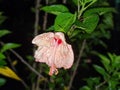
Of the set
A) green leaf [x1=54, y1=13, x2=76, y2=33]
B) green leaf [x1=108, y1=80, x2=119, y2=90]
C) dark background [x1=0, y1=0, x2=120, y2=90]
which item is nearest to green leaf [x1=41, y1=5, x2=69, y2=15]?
green leaf [x1=54, y1=13, x2=76, y2=33]

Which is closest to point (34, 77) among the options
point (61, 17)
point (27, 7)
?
point (61, 17)

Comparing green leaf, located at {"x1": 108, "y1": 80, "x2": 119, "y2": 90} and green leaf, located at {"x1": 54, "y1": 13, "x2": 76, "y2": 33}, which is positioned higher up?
green leaf, located at {"x1": 54, "y1": 13, "x2": 76, "y2": 33}

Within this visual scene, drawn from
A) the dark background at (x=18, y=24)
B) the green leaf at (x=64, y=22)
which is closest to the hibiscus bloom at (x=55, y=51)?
the green leaf at (x=64, y=22)

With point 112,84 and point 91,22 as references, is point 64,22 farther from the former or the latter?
point 112,84

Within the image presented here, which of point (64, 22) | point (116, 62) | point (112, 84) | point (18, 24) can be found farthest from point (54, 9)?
point (18, 24)

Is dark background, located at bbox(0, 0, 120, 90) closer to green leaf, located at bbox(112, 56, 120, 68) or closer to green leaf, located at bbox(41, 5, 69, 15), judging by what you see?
green leaf, located at bbox(112, 56, 120, 68)

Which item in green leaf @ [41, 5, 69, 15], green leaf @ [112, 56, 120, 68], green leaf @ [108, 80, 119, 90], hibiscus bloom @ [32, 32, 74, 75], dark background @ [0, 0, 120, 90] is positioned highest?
green leaf @ [41, 5, 69, 15]
